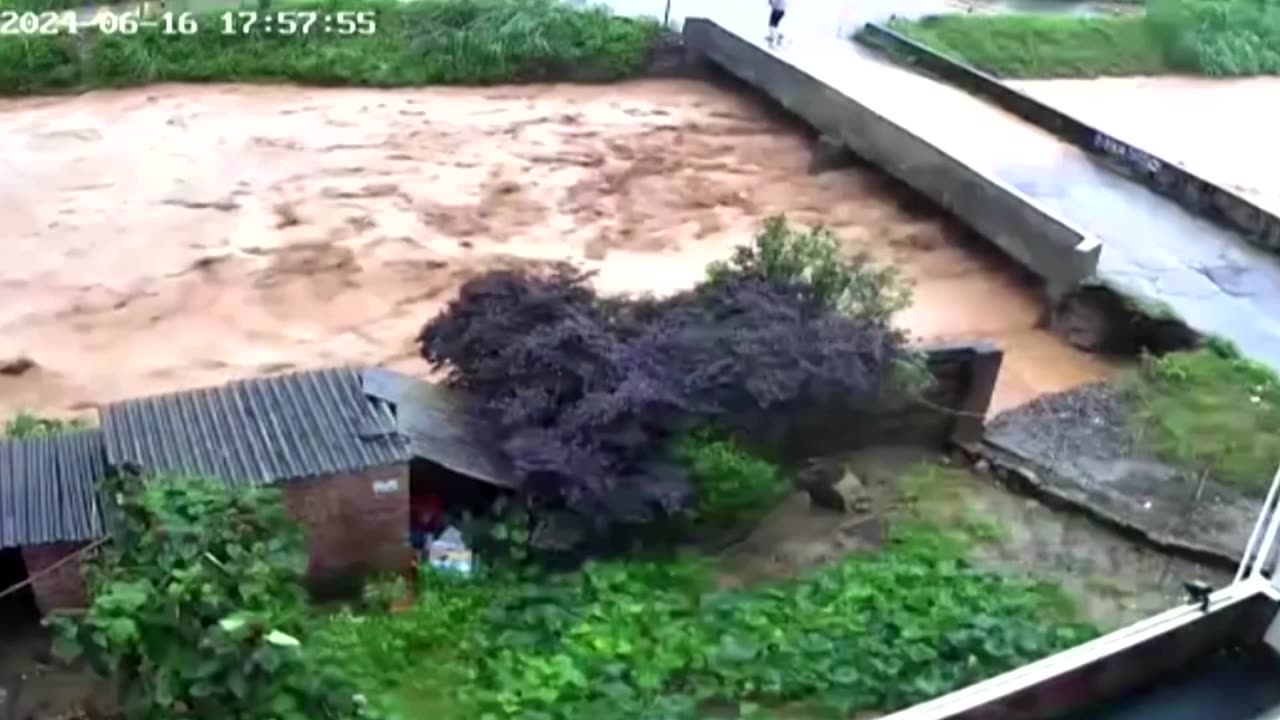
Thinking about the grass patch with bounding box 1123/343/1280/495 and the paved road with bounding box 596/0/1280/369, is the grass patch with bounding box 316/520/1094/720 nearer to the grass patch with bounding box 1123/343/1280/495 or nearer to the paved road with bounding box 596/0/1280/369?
the grass patch with bounding box 1123/343/1280/495

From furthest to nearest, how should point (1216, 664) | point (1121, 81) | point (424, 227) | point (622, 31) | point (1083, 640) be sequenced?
point (1121, 81), point (622, 31), point (424, 227), point (1083, 640), point (1216, 664)

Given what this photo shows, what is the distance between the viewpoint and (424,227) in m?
9.88

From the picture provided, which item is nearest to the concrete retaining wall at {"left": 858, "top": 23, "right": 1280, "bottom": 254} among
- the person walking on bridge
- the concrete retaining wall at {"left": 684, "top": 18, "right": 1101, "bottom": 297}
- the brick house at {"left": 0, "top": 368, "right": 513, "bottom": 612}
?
the person walking on bridge

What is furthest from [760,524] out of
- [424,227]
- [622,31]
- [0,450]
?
[622,31]

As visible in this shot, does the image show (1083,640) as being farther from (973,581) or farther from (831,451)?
(831,451)

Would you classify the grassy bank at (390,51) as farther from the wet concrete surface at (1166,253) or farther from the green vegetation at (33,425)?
the green vegetation at (33,425)

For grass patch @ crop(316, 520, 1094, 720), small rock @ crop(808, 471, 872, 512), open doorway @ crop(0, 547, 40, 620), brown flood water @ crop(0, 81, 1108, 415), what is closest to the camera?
grass patch @ crop(316, 520, 1094, 720)

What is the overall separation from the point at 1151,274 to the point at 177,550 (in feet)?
21.1

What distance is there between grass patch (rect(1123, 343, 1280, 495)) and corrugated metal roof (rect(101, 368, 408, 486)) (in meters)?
3.61

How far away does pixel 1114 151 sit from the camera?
10656 mm

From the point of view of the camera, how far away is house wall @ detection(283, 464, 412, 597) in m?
5.14

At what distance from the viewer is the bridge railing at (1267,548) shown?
436 centimetres

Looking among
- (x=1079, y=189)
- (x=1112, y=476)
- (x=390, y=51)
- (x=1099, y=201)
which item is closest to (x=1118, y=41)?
(x=1079, y=189)

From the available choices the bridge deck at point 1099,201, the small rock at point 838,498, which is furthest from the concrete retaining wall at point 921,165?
the small rock at point 838,498
